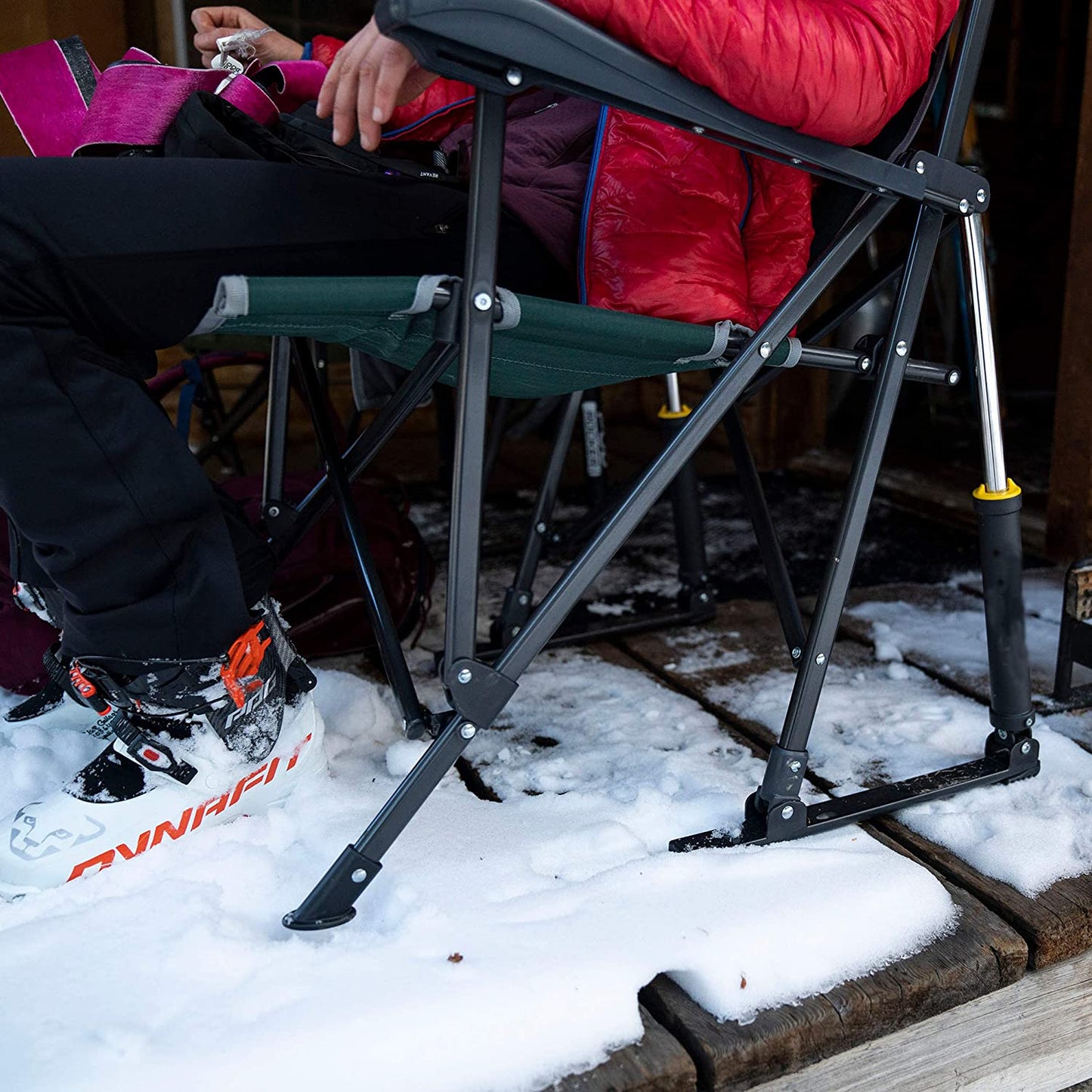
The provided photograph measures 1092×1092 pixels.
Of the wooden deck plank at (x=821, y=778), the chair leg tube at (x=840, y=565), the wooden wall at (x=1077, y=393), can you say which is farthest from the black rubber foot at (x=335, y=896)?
the wooden wall at (x=1077, y=393)

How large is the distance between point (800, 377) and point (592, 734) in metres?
2.04

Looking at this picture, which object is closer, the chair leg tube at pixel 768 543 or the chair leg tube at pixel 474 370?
the chair leg tube at pixel 474 370

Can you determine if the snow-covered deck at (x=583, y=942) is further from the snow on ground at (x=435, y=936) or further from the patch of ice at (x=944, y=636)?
the patch of ice at (x=944, y=636)

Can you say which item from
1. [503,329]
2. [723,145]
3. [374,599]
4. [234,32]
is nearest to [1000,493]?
[723,145]

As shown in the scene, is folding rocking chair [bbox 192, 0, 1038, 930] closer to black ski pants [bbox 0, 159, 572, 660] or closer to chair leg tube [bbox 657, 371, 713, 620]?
black ski pants [bbox 0, 159, 572, 660]

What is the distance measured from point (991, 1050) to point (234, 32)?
132 cm

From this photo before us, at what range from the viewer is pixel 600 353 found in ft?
3.18

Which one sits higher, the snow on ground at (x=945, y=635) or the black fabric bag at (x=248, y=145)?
the black fabric bag at (x=248, y=145)

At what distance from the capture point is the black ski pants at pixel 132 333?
0.80 m

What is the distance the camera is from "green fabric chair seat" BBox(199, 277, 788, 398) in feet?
2.61

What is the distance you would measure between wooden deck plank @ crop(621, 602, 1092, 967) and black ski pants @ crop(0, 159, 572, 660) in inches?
26.7

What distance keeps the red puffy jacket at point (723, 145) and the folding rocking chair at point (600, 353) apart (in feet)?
0.08

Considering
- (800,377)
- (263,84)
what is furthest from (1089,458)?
(263,84)

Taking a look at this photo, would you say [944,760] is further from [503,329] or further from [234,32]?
[234,32]
